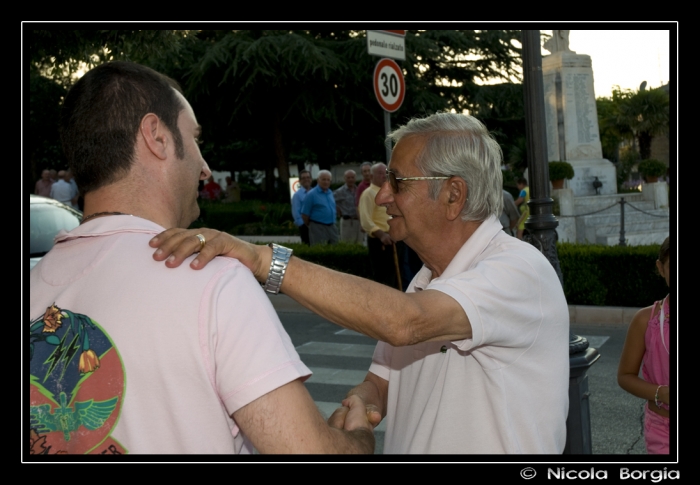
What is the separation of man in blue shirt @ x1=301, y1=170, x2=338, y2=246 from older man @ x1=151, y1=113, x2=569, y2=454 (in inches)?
445

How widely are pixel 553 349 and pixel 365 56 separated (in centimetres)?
2599

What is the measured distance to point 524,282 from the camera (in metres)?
2.14

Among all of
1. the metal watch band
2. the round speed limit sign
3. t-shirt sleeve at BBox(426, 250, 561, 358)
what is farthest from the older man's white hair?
the round speed limit sign

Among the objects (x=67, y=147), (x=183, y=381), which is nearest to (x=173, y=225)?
(x=67, y=147)

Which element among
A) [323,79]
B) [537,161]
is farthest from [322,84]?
[537,161]

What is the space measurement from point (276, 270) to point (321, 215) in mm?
11996

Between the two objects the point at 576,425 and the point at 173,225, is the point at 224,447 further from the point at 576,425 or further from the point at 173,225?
the point at 576,425

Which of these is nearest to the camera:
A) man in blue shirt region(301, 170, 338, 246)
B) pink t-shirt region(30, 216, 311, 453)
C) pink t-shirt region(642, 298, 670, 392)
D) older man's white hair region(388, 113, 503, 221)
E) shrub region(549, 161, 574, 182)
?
pink t-shirt region(30, 216, 311, 453)

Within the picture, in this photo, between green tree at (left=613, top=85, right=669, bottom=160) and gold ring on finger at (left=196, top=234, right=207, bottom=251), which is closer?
gold ring on finger at (left=196, top=234, right=207, bottom=251)

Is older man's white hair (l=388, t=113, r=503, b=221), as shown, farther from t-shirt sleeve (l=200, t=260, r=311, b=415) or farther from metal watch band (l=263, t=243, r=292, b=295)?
t-shirt sleeve (l=200, t=260, r=311, b=415)

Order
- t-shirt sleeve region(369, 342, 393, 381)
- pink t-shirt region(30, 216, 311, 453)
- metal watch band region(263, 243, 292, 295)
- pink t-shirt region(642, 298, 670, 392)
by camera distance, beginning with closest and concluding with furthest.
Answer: pink t-shirt region(30, 216, 311, 453) → metal watch band region(263, 243, 292, 295) → t-shirt sleeve region(369, 342, 393, 381) → pink t-shirt region(642, 298, 670, 392)

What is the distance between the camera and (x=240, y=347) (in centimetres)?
153

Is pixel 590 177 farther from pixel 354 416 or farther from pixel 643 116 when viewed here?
pixel 354 416

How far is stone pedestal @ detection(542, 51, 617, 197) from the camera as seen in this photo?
1847 cm
